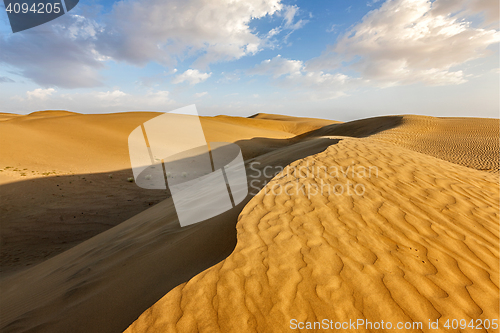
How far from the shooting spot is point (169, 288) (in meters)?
2.16

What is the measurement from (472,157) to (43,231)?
18.1m

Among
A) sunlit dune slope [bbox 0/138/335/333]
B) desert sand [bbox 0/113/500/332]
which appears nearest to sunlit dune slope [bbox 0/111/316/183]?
sunlit dune slope [bbox 0/138/335/333]

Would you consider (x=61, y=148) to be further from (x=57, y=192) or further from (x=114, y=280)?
(x=114, y=280)

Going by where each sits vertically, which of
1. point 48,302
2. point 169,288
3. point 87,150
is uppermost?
point 87,150

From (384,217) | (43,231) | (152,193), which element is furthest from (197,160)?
(384,217)

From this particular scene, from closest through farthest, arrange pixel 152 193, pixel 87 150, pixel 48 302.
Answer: pixel 48 302 → pixel 152 193 → pixel 87 150

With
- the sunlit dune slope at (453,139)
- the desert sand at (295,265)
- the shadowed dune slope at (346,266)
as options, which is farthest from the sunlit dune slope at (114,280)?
the sunlit dune slope at (453,139)

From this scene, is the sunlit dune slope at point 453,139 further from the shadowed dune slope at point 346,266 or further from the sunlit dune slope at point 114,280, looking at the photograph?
the sunlit dune slope at point 114,280

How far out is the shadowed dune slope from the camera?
184 cm

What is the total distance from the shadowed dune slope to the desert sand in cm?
1

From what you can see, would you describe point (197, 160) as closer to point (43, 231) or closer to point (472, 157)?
point (43, 231)

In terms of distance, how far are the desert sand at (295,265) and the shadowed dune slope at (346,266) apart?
0.01m

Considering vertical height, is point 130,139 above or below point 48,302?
above

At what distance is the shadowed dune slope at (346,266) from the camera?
1.84m
